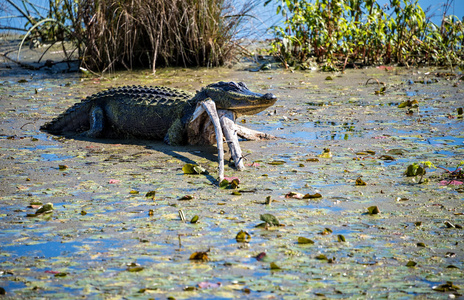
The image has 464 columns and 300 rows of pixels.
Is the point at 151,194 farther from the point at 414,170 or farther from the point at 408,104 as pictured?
the point at 408,104

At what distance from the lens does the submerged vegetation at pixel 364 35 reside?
9.23 m

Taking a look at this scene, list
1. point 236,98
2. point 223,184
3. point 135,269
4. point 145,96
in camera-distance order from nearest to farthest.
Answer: point 135,269, point 223,184, point 236,98, point 145,96

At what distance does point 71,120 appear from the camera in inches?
227

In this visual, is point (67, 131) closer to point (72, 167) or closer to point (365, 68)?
point (72, 167)

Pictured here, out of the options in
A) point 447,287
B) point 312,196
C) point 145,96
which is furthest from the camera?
point 145,96

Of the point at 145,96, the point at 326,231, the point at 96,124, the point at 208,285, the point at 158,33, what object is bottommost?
the point at 208,285

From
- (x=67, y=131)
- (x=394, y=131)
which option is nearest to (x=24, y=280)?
(x=67, y=131)

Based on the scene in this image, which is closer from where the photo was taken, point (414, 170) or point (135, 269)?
point (135, 269)

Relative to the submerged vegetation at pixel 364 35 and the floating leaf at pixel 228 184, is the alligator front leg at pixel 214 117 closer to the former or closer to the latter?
the floating leaf at pixel 228 184

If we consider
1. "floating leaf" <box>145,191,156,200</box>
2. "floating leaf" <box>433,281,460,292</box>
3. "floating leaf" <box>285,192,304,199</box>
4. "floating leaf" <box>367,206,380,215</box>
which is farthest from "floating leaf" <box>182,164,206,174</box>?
"floating leaf" <box>433,281,460,292</box>

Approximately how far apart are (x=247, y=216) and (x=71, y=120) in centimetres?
313

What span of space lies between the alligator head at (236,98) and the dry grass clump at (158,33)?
3923 millimetres

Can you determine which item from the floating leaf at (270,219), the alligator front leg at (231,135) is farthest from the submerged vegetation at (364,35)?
the floating leaf at (270,219)

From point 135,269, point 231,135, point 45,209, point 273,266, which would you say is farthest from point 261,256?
point 231,135
